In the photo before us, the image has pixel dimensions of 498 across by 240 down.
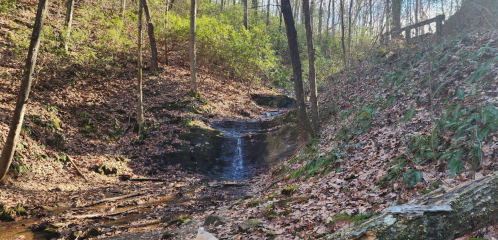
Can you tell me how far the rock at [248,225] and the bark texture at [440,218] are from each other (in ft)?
9.42

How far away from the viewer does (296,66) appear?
9414mm

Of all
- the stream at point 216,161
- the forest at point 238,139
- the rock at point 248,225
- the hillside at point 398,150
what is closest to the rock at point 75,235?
the forest at point 238,139

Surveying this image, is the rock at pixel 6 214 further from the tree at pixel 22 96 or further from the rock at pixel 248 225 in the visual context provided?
the rock at pixel 248 225

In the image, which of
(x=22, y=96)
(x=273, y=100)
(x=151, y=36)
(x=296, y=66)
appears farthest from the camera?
(x=273, y=100)

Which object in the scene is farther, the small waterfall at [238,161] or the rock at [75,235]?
the small waterfall at [238,161]

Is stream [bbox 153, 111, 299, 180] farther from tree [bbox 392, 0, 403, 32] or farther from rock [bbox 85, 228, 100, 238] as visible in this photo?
tree [bbox 392, 0, 403, 32]

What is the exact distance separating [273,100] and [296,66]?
15520 millimetres

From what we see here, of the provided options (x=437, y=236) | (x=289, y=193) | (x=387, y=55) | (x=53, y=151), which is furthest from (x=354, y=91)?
(x=53, y=151)

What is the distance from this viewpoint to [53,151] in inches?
387

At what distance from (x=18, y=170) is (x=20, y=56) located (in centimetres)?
542

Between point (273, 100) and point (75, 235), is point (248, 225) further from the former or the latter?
point (273, 100)

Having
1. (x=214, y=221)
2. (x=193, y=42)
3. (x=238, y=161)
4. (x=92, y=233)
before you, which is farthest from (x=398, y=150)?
(x=193, y=42)

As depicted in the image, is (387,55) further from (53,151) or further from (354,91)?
(53,151)

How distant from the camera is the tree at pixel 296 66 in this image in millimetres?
9195
